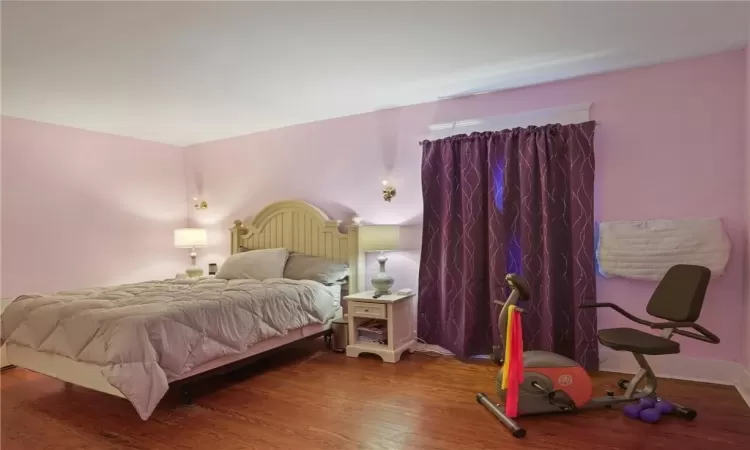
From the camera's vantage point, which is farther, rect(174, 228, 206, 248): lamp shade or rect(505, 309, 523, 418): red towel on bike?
rect(174, 228, 206, 248): lamp shade

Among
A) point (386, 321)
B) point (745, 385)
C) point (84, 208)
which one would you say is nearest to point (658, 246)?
point (745, 385)

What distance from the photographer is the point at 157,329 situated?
104 inches

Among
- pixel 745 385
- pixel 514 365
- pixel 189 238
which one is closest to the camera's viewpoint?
pixel 514 365

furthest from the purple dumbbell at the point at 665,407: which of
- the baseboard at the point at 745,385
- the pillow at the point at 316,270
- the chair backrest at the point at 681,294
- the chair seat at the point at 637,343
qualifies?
the pillow at the point at 316,270

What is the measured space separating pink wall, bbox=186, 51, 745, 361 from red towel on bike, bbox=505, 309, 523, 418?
4.49 feet

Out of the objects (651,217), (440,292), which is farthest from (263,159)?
(651,217)

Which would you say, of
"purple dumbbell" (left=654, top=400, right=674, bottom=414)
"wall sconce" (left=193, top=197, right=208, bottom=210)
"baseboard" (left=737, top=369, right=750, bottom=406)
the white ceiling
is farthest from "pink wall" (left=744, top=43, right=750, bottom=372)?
"wall sconce" (left=193, top=197, right=208, bottom=210)

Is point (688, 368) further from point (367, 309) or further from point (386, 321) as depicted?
point (367, 309)

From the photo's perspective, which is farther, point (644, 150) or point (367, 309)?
point (367, 309)

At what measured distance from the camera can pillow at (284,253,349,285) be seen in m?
4.26

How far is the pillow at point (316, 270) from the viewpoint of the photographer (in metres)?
4.26

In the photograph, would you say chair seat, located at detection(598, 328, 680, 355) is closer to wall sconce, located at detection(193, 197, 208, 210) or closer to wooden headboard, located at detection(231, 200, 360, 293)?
wooden headboard, located at detection(231, 200, 360, 293)

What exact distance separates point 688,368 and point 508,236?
1.57 m

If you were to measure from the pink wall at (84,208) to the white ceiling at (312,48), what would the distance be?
1.54 feet
